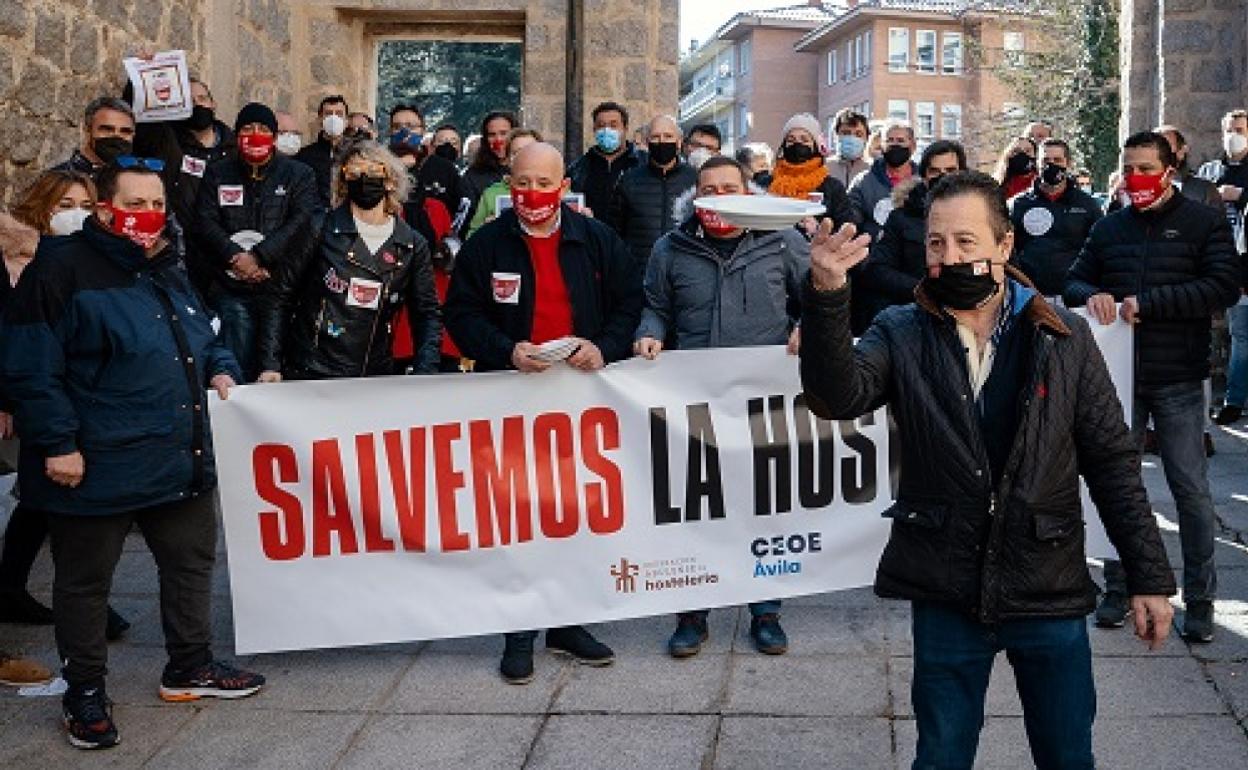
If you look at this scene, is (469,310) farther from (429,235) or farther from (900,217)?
(429,235)

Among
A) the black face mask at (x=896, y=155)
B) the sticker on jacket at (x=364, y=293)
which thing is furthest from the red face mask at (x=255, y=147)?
the black face mask at (x=896, y=155)

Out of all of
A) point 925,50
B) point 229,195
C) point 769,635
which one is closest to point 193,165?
point 229,195

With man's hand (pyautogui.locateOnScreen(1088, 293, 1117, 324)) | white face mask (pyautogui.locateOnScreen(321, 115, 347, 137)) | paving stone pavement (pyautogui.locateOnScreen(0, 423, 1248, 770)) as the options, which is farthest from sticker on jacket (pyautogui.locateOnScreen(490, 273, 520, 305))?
white face mask (pyautogui.locateOnScreen(321, 115, 347, 137))

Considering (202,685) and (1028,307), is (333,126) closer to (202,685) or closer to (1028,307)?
(202,685)

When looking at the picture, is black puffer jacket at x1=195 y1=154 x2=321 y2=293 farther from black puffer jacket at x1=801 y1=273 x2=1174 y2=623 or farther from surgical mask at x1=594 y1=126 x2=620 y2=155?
black puffer jacket at x1=801 y1=273 x2=1174 y2=623

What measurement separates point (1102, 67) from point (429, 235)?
25.9 meters

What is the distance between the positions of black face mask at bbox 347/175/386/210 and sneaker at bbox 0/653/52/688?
7.06ft

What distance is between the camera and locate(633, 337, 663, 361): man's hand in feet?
18.2

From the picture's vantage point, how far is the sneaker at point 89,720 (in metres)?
4.67

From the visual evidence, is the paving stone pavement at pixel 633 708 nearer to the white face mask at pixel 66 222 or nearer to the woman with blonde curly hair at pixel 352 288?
the woman with blonde curly hair at pixel 352 288

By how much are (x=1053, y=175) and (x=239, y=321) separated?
4325 millimetres

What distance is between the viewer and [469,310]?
5590 mm

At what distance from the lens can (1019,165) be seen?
29.5 feet

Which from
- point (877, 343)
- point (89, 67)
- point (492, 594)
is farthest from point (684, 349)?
point (89, 67)
